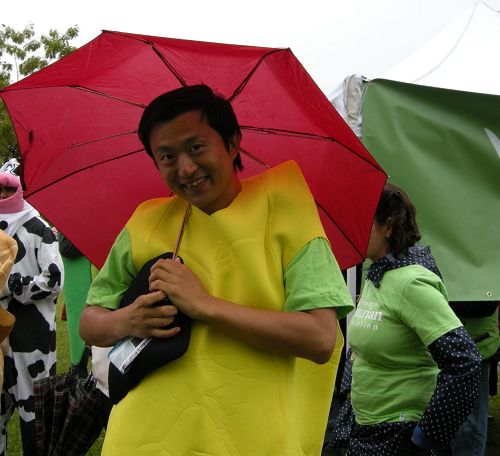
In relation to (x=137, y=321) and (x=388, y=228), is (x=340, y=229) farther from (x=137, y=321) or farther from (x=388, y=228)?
(x=137, y=321)

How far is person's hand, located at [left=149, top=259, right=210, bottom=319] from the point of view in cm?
137

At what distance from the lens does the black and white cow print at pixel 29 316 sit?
12.6 feet

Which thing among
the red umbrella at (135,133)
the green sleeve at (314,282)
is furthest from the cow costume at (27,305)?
the green sleeve at (314,282)

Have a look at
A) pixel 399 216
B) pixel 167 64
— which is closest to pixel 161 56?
pixel 167 64

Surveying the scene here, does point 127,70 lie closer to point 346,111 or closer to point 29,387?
point 346,111

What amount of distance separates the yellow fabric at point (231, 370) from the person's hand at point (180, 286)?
0.20 feet

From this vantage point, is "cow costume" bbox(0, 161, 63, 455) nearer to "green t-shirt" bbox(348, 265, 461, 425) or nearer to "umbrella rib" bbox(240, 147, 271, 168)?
"green t-shirt" bbox(348, 265, 461, 425)

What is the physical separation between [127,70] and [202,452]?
40.3 inches

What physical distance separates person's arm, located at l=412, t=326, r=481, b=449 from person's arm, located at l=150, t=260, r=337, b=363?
3.02ft

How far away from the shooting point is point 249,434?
4.50 ft

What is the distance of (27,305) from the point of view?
3.91m

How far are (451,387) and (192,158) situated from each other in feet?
4.38

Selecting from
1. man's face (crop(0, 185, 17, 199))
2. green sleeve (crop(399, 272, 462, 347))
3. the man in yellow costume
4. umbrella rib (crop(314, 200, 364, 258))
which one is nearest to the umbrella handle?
the man in yellow costume

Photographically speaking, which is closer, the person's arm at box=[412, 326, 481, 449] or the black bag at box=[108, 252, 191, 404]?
the black bag at box=[108, 252, 191, 404]
